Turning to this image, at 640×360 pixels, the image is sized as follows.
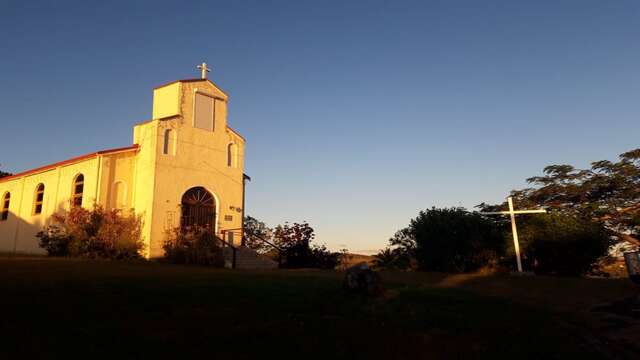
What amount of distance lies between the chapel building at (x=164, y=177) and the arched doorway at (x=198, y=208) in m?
0.05

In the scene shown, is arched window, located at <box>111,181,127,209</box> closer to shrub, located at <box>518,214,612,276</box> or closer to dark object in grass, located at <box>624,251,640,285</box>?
shrub, located at <box>518,214,612,276</box>

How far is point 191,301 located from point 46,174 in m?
22.2

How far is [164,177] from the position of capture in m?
21.1

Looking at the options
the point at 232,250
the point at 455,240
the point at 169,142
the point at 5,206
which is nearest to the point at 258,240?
the point at 232,250

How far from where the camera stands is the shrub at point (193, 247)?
63.9 ft

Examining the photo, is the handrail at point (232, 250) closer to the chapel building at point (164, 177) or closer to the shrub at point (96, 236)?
the chapel building at point (164, 177)

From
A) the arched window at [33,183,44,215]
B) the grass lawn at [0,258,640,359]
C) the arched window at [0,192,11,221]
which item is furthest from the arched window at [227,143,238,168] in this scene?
the grass lawn at [0,258,640,359]

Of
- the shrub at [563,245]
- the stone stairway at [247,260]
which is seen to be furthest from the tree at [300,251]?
the shrub at [563,245]

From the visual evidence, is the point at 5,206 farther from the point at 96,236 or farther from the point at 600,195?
the point at 600,195

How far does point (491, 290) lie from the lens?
11.5m

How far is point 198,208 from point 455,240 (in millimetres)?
12182

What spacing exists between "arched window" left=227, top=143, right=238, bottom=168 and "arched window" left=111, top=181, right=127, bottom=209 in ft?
17.8

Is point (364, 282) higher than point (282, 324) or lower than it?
higher

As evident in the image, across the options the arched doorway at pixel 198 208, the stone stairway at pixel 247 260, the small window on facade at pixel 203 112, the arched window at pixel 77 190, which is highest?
the small window on facade at pixel 203 112
